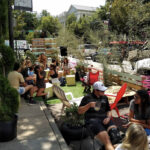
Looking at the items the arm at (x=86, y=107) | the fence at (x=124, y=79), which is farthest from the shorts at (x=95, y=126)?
the fence at (x=124, y=79)

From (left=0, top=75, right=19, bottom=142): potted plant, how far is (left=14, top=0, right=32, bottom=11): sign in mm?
3522

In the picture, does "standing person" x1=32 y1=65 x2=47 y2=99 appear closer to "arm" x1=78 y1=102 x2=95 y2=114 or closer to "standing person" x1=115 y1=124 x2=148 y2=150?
"arm" x1=78 y1=102 x2=95 y2=114

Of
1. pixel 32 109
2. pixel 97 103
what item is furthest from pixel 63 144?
pixel 32 109

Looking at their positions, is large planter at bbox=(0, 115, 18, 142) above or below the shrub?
below

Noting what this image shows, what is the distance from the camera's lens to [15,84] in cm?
539

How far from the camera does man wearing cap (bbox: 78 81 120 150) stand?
9.94 ft

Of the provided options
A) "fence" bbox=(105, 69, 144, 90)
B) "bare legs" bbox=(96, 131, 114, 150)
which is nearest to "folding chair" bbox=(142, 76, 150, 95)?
"fence" bbox=(105, 69, 144, 90)

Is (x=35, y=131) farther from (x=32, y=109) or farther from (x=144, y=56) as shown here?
(x=144, y=56)

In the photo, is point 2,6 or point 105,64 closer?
point 2,6

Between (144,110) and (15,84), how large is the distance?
348 centimetres

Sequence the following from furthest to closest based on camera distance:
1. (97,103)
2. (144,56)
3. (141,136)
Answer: (144,56)
(97,103)
(141,136)

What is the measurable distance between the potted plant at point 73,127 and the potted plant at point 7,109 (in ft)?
3.45

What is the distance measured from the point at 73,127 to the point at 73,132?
4.4 inches

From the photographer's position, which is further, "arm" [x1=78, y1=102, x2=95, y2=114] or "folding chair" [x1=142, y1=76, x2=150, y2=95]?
"folding chair" [x1=142, y1=76, x2=150, y2=95]
